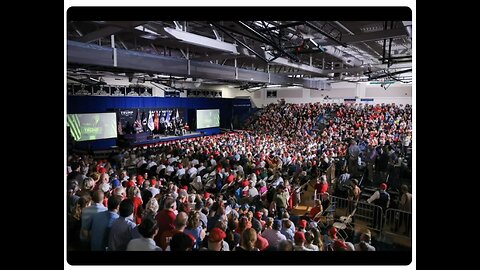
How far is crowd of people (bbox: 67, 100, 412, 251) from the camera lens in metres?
2.63

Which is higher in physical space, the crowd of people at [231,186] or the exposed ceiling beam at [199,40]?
the exposed ceiling beam at [199,40]

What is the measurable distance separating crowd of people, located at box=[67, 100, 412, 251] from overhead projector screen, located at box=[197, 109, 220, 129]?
0.67m

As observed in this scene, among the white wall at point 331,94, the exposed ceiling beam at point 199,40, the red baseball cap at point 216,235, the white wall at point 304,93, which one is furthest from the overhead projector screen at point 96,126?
the white wall at point 331,94

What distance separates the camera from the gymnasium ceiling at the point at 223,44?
3.11 m

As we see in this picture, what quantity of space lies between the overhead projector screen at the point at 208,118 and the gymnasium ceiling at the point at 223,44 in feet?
6.67

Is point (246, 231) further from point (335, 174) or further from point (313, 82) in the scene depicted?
point (313, 82)

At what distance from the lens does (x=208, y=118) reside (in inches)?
365

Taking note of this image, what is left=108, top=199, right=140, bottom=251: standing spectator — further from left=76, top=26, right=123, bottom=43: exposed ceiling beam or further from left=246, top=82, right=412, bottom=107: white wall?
left=246, top=82, right=412, bottom=107: white wall

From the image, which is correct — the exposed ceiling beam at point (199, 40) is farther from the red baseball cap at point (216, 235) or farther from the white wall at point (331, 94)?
the white wall at point (331, 94)

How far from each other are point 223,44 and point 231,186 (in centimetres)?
237

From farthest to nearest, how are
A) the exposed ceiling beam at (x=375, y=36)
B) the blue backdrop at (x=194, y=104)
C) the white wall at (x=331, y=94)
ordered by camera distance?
the white wall at (x=331, y=94)
the blue backdrop at (x=194, y=104)
the exposed ceiling beam at (x=375, y=36)

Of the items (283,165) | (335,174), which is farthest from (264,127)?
(335,174)

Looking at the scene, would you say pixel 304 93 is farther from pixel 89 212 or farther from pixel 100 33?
pixel 89 212
